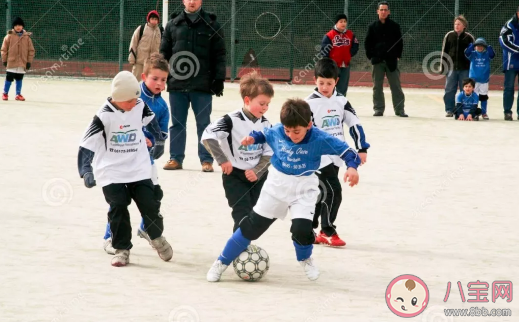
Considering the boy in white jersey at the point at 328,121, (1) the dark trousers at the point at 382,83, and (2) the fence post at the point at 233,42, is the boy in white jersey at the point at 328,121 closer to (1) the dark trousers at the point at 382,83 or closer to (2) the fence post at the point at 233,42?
(1) the dark trousers at the point at 382,83

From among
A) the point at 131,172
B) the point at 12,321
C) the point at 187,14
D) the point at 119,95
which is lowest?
the point at 12,321

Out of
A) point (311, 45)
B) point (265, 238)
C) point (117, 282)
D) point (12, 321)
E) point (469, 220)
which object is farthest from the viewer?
point (311, 45)

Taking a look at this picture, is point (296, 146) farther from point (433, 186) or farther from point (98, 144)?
point (433, 186)

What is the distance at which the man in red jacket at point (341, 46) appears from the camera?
1598cm

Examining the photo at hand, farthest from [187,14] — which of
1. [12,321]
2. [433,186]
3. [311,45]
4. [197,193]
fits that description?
[311,45]

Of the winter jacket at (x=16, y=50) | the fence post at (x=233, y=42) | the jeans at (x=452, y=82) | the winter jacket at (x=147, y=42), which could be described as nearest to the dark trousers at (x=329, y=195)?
the jeans at (x=452, y=82)

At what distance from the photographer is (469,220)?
727 cm

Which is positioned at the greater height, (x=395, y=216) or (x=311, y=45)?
(x=311, y=45)

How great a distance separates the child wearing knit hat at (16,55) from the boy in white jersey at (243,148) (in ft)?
39.9

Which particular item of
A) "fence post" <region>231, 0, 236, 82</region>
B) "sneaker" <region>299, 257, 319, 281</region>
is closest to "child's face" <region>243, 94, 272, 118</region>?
"sneaker" <region>299, 257, 319, 281</region>

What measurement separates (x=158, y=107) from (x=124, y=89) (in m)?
0.79

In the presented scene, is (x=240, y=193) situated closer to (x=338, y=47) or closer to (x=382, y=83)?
(x=338, y=47)

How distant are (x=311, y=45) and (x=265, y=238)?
2104 centimetres

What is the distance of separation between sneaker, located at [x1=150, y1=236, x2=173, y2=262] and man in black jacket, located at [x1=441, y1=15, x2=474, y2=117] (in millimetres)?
11380
